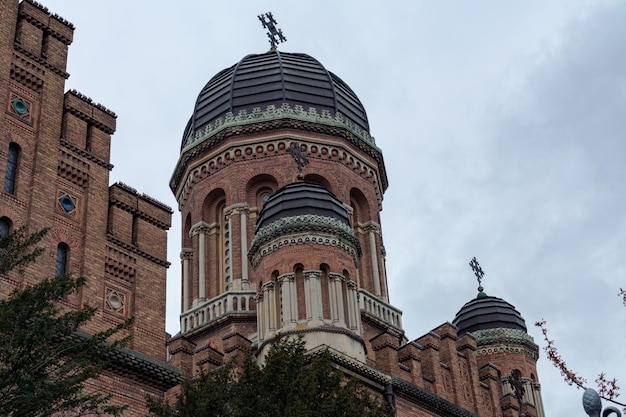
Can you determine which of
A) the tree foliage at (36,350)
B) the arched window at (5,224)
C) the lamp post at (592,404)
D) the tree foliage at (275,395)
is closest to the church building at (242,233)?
the arched window at (5,224)

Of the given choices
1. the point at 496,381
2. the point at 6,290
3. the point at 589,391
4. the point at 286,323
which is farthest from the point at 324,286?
the point at 589,391

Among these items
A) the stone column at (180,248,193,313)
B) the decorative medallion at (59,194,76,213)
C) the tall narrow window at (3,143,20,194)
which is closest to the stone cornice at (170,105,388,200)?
the stone column at (180,248,193,313)

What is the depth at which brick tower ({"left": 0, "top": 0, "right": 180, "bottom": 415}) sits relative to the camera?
1791 centimetres

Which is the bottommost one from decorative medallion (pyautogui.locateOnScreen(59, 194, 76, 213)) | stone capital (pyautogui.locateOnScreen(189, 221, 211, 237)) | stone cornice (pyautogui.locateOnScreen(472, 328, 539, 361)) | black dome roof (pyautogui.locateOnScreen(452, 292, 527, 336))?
decorative medallion (pyautogui.locateOnScreen(59, 194, 76, 213))

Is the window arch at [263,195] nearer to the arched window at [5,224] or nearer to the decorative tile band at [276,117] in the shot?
the decorative tile band at [276,117]

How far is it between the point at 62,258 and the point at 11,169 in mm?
1782

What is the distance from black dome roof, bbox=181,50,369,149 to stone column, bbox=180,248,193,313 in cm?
449

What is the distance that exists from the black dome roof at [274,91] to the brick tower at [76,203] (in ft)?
48.3

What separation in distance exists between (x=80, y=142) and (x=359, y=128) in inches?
671

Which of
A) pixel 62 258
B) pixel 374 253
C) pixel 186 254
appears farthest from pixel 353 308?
pixel 186 254

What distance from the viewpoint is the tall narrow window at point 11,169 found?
18016mm

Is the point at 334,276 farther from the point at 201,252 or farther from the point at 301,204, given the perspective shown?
the point at 201,252

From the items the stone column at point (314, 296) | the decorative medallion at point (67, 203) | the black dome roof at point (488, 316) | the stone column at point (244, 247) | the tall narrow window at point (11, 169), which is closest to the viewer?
the tall narrow window at point (11, 169)

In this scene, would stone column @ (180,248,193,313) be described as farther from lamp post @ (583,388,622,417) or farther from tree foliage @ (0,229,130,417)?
lamp post @ (583,388,622,417)
